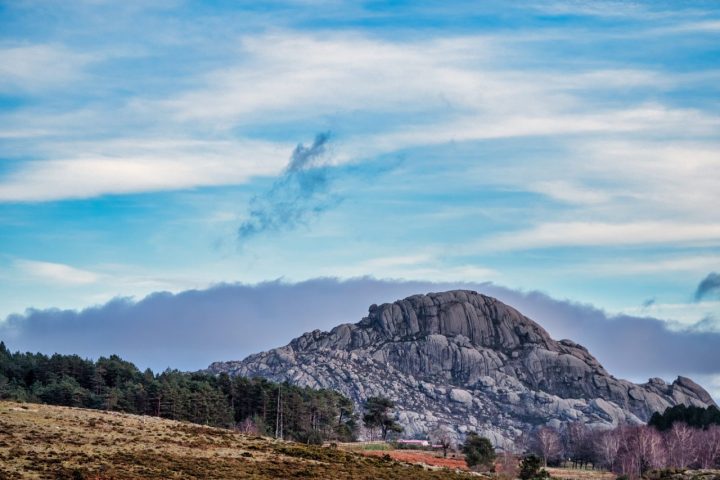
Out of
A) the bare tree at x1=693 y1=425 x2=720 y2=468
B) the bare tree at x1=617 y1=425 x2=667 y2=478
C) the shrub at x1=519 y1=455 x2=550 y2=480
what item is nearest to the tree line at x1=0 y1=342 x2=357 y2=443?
the shrub at x1=519 y1=455 x2=550 y2=480

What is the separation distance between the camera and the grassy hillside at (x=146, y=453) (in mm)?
59156

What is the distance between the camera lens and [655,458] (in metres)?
150

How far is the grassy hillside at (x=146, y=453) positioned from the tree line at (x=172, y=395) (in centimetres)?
5458

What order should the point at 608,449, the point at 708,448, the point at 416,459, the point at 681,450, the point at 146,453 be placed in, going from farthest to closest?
1. the point at 608,449
2. the point at 708,448
3. the point at 681,450
4. the point at 416,459
5. the point at 146,453

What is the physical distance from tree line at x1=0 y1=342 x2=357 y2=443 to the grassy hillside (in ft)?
179

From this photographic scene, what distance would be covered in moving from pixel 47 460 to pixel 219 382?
119915 millimetres

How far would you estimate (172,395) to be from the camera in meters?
141

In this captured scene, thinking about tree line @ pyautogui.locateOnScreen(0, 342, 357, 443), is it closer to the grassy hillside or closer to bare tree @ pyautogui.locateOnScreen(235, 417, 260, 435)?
bare tree @ pyautogui.locateOnScreen(235, 417, 260, 435)

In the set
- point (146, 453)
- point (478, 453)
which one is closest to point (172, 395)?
point (478, 453)

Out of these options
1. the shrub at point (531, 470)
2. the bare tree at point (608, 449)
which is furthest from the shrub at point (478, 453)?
the bare tree at point (608, 449)

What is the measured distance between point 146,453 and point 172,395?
75.2m

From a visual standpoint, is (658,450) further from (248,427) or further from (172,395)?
(172,395)

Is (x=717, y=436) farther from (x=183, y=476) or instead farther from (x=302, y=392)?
(x=183, y=476)

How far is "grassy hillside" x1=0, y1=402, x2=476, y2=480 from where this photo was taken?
194 feet
